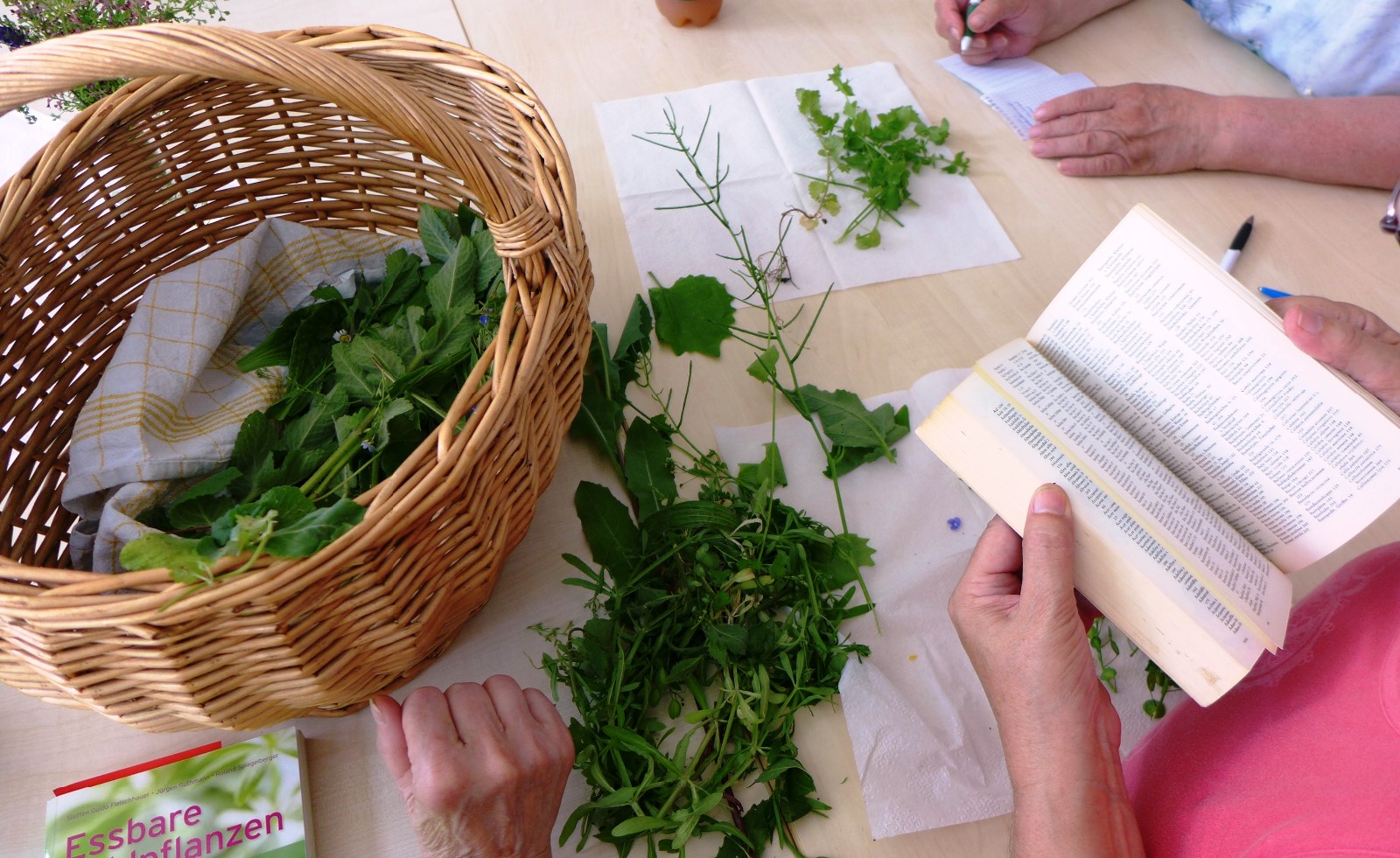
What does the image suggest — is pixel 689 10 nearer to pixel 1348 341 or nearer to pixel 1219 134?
pixel 1219 134

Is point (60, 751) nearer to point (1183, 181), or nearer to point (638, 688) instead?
point (638, 688)

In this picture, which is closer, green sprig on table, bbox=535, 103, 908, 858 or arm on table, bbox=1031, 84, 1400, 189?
green sprig on table, bbox=535, 103, 908, 858

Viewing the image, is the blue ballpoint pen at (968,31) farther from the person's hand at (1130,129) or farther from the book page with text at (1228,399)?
the book page with text at (1228,399)

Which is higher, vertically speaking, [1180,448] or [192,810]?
[1180,448]

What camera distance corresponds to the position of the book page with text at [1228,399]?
0.56m

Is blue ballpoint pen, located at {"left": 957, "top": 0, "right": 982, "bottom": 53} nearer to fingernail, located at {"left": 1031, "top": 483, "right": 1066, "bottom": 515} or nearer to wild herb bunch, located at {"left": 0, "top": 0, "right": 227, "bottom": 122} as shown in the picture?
fingernail, located at {"left": 1031, "top": 483, "right": 1066, "bottom": 515}

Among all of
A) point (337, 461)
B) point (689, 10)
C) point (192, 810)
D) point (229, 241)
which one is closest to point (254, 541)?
point (337, 461)

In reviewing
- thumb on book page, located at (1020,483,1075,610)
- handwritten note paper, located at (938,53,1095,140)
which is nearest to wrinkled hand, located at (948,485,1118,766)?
thumb on book page, located at (1020,483,1075,610)

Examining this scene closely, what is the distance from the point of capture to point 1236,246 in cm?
95

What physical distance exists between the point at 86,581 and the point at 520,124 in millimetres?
427

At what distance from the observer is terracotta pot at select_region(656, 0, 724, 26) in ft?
3.72

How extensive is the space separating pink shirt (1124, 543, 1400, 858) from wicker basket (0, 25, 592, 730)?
0.51m

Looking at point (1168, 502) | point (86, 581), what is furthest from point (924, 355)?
point (86, 581)

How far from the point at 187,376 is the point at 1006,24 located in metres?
1.05
